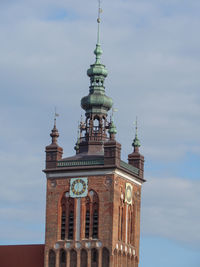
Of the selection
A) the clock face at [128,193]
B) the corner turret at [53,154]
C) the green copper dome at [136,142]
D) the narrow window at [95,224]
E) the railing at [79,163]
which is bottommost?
the narrow window at [95,224]

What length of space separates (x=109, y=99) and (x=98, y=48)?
17.3ft

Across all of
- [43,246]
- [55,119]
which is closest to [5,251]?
[43,246]

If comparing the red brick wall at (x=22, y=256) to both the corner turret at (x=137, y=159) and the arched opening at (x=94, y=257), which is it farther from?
the corner turret at (x=137, y=159)

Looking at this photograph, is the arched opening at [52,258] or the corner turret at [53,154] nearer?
the arched opening at [52,258]

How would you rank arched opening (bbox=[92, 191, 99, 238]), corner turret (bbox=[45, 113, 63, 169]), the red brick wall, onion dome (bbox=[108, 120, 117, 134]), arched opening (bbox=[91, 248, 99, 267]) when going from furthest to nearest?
the red brick wall, corner turret (bbox=[45, 113, 63, 169]), onion dome (bbox=[108, 120, 117, 134]), arched opening (bbox=[92, 191, 99, 238]), arched opening (bbox=[91, 248, 99, 267])

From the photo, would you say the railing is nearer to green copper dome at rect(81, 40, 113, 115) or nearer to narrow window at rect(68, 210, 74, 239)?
narrow window at rect(68, 210, 74, 239)

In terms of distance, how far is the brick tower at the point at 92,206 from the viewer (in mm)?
128625

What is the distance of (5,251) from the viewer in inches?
5281

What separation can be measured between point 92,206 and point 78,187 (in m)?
2.15

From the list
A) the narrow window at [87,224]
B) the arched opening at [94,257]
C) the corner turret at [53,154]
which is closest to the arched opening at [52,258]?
the narrow window at [87,224]

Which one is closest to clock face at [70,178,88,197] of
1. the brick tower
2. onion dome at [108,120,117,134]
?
the brick tower

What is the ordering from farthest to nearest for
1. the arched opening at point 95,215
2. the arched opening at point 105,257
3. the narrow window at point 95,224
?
the arched opening at point 95,215
the narrow window at point 95,224
the arched opening at point 105,257

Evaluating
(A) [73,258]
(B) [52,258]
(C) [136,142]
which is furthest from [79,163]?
(B) [52,258]

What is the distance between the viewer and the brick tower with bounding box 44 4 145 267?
129m
